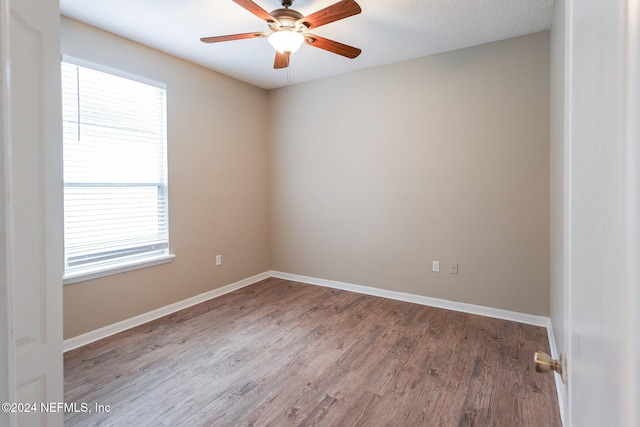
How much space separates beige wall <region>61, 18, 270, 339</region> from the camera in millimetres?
2748

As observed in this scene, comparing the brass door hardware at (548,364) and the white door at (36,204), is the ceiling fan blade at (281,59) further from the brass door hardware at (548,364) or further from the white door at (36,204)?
the brass door hardware at (548,364)

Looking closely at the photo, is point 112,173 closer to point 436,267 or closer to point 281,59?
point 281,59

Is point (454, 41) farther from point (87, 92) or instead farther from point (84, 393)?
point (84, 393)

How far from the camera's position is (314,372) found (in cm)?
225

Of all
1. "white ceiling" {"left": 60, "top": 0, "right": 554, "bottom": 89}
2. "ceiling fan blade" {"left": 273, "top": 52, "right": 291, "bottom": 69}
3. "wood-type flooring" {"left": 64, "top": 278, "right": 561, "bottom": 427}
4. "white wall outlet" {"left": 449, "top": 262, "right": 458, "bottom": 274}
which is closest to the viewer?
"wood-type flooring" {"left": 64, "top": 278, "right": 561, "bottom": 427}

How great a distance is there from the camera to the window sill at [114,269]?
101 inches

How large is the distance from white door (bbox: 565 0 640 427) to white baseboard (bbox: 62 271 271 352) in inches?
101

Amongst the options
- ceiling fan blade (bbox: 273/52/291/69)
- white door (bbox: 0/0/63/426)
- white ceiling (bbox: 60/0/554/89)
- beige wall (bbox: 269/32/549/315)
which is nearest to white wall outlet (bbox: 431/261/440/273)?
beige wall (bbox: 269/32/549/315)

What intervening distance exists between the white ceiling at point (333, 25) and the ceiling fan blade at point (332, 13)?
0.41 metres

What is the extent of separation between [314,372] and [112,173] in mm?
2449

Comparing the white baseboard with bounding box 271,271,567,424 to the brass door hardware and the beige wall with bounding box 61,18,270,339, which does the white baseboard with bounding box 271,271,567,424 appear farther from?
the brass door hardware

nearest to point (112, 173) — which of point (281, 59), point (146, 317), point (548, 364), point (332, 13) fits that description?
point (146, 317)

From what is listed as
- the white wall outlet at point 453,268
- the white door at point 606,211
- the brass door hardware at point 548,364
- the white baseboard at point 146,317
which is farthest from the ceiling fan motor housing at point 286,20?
the white wall outlet at point 453,268

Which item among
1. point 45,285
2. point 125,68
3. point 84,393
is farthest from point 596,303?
point 125,68
